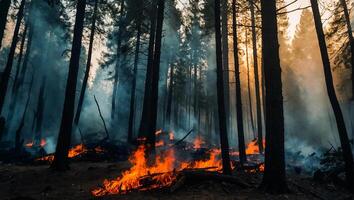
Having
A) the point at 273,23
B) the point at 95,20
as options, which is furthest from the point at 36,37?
the point at 273,23

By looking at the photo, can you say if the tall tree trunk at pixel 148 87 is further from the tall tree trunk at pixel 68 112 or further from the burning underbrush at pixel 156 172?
the tall tree trunk at pixel 68 112

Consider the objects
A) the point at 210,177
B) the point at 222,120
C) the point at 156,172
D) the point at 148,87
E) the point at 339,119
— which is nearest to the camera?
the point at 210,177

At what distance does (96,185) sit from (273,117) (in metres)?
6.32

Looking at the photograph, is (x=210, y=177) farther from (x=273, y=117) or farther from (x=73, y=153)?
(x=73, y=153)

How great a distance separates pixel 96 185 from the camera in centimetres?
972

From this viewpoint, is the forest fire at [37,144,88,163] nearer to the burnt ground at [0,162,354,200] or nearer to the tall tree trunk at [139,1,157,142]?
the burnt ground at [0,162,354,200]

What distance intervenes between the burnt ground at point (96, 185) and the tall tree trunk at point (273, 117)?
1.58 feet

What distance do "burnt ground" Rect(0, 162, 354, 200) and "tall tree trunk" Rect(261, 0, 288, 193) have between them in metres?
0.48

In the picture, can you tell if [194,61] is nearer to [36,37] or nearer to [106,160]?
[36,37]

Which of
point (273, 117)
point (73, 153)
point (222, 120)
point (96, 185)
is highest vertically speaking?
point (222, 120)

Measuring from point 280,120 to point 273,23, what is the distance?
3233 mm

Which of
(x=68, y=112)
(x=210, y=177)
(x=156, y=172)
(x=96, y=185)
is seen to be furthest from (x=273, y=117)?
(x=68, y=112)

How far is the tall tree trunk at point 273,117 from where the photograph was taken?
27.3ft

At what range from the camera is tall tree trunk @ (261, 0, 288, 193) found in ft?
27.3
